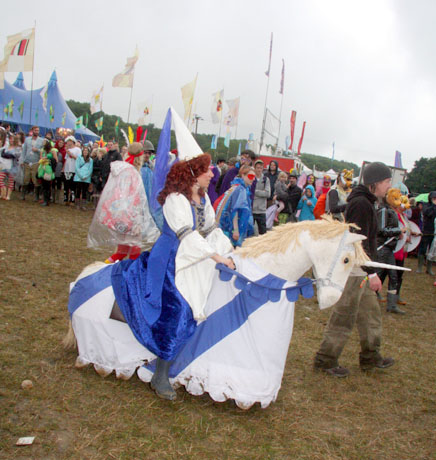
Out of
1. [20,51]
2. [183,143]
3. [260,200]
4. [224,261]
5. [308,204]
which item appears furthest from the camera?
[20,51]

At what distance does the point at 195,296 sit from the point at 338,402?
1706mm

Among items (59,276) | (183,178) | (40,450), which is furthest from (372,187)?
(59,276)

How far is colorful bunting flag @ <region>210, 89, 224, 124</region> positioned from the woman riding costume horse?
23432 mm

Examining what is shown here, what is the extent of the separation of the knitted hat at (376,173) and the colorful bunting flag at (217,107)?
899 inches

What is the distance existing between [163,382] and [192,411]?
1.02 ft

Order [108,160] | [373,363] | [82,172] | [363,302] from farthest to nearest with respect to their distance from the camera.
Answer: [82,172]
[108,160]
[373,363]
[363,302]

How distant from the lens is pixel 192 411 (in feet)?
10.1

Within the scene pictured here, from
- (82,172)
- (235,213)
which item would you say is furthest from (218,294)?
(82,172)

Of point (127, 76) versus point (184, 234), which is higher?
point (127, 76)

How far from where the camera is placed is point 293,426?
309cm

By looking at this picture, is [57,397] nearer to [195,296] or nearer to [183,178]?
[195,296]

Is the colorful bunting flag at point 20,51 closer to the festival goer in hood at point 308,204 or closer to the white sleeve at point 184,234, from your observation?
the festival goer in hood at point 308,204

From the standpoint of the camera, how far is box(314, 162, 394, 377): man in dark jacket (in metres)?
3.74

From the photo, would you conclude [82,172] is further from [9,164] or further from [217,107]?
[217,107]
